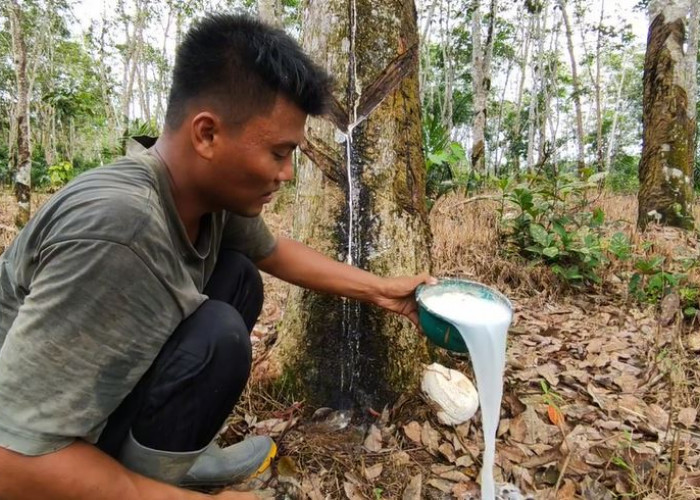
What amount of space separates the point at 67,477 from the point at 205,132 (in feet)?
2.51

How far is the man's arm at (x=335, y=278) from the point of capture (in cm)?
169

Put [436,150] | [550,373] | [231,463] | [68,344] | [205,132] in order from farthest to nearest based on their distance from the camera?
[436,150] < [550,373] < [231,463] < [205,132] < [68,344]

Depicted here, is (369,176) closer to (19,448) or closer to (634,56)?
(19,448)

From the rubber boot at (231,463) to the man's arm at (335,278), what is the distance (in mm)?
583

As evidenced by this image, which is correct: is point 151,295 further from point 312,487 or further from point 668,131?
point 668,131

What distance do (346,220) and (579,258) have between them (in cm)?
210

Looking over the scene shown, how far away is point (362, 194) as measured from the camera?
1807 mm

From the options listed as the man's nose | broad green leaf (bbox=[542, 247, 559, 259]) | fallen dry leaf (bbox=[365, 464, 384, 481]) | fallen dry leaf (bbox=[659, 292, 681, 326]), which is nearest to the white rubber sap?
fallen dry leaf (bbox=[365, 464, 384, 481])

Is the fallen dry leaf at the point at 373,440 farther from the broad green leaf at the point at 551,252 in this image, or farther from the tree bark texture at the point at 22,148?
the tree bark texture at the point at 22,148

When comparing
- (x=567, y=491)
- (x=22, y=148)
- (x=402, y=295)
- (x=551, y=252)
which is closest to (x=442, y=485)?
(x=567, y=491)

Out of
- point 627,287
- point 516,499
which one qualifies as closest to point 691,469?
point 516,499

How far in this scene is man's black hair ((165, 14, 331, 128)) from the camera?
1098 millimetres

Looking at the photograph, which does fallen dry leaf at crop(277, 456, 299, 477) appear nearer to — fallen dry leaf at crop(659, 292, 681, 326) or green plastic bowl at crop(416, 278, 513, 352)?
green plastic bowl at crop(416, 278, 513, 352)

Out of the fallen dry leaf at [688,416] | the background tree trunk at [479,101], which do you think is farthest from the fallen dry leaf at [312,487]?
the background tree trunk at [479,101]
